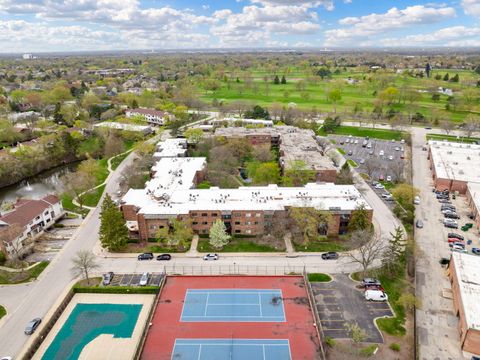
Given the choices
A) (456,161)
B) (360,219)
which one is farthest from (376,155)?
(360,219)

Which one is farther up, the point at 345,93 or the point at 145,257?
the point at 345,93

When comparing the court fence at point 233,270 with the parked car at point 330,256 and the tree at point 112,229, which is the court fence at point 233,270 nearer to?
the parked car at point 330,256

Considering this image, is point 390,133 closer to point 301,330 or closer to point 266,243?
point 266,243

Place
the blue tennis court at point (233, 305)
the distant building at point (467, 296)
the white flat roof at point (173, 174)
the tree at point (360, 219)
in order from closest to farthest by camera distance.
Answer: the distant building at point (467, 296) → the blue tennis court at point (233, 305) → the tree at point (360, 219) → the white flat roof at point (173, 174)

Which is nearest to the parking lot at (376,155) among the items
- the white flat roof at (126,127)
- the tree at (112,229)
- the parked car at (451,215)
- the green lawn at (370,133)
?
the green lawn at (370,133)

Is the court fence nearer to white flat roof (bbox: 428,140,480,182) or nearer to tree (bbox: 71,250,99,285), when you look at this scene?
tree (bbox: 71,250,99,285)

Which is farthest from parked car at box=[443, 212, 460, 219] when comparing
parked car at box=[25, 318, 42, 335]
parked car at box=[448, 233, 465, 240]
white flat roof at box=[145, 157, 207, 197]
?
parked car at box=[25, 318, 42, 335]

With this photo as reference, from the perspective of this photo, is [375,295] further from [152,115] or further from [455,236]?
[152,115]
